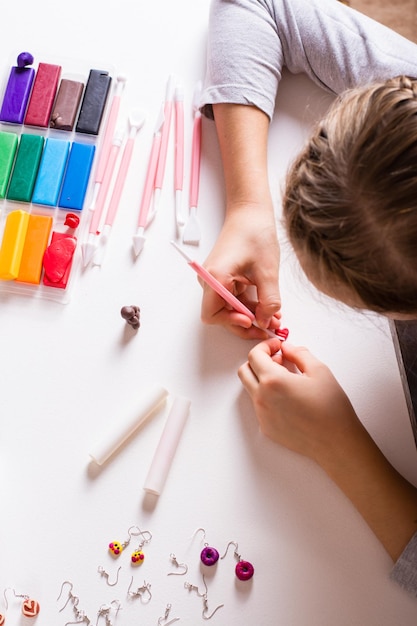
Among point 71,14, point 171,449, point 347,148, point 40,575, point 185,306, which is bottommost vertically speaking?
point 40,575

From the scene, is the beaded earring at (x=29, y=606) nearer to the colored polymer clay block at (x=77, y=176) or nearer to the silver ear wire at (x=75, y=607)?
the silver ear wire at (x=75, y=607)

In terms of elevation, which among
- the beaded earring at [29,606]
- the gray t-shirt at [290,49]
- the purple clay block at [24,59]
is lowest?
the beaded earring at [29,606]

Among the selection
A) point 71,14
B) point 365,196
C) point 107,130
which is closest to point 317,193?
point 365,196

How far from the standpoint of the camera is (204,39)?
0.85 meters

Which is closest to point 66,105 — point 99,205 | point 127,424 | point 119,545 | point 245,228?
point 99,205

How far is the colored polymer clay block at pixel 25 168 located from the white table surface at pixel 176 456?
0.35 feet

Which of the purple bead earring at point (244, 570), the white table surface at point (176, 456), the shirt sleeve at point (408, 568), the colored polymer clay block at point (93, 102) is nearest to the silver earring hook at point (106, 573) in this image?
the white table surface at point (176, 456)

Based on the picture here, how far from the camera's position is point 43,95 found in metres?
0.81

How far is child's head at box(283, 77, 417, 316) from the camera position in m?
0.49

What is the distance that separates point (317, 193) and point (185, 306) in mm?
247

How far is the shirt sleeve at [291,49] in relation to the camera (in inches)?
30.5

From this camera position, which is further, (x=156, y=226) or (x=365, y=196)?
(x=156, y=226)

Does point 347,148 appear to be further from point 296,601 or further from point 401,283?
point 296,601

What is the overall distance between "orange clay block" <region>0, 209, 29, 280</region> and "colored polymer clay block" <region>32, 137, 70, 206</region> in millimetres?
28
